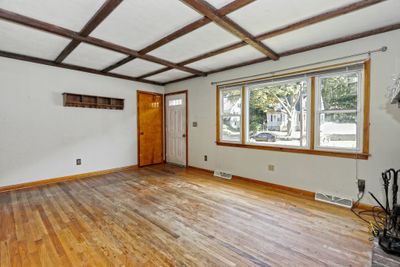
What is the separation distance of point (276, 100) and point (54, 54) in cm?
415

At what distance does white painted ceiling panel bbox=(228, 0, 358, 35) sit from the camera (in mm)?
2051

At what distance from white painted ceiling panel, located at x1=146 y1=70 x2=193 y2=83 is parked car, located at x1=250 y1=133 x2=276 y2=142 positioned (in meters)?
2.23

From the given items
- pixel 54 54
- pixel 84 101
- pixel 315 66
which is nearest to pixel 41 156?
pixel 84 101

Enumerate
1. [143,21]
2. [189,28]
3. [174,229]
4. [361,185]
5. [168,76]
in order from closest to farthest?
[174,229] → [143,21] → [189,28] → [361,185] → [168,76]

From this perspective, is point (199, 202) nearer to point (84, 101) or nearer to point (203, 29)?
point (203, 29)

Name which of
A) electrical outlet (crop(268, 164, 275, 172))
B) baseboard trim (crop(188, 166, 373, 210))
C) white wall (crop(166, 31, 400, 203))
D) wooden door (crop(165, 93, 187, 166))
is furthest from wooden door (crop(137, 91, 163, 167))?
electrical outlet (crop(268, 164, 275, 172))

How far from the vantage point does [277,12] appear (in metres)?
2.21

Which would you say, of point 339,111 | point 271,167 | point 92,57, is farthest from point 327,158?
point 92,57

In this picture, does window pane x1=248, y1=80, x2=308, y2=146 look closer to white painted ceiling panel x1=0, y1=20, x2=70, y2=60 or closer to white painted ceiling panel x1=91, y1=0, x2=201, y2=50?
white painted ceiling panel x1=91, y1=0, x2=201, y2=50

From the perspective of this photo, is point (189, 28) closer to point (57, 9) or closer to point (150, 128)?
point (57, 9)

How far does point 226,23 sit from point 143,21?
103cm

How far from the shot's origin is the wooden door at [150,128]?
537cm

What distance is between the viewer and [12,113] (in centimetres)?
350

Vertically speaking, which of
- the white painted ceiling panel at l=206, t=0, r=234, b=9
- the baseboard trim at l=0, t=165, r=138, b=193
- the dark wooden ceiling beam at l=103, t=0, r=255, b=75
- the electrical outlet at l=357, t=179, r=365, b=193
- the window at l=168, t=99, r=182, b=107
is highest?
the white painted ceiling panel at l=206, t=0, r=234, b=9
